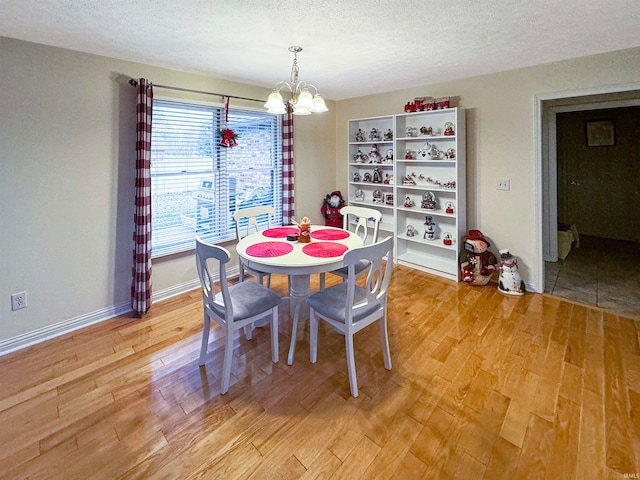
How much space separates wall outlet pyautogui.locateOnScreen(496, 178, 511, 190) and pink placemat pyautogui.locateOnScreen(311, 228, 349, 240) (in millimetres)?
1882

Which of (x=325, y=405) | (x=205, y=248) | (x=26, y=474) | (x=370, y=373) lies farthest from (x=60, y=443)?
(x=370, y=373)

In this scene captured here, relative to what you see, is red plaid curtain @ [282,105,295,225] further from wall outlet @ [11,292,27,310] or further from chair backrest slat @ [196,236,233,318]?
wall outlet @ [11,292,27,310]

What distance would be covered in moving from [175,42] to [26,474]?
2.76m

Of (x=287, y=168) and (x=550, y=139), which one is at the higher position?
(x=550, y=139)

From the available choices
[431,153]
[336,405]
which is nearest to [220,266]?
[336,405]

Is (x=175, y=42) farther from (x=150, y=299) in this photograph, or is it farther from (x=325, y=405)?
(x=325, y=405)

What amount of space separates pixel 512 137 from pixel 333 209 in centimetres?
234

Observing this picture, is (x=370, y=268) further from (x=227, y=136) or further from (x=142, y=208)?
(x=227, y=136)

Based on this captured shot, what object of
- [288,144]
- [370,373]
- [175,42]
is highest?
[175,42]

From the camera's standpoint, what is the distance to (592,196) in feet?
17.7

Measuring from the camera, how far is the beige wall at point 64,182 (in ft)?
7.82

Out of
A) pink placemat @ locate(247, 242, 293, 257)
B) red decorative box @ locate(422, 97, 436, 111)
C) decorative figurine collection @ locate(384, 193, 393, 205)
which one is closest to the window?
pink placemat @ locate(247, 242, 293, 257)

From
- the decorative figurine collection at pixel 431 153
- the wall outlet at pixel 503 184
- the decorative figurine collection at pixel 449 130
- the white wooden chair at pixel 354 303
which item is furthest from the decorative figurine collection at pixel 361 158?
the white wooden chair at pixel 354 303

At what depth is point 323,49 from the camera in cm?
263
